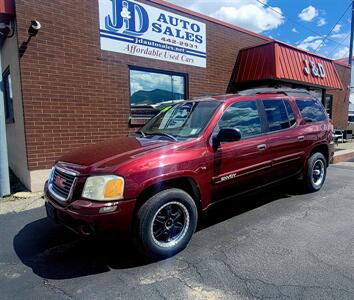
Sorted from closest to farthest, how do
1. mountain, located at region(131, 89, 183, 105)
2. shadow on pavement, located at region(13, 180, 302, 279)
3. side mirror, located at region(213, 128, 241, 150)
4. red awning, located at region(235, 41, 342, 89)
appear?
shadow on pavement, located at region(13, 180, 302, 279)
side mirror, located at region(213, 128, 241, 150)
mountain, located at region(131, 89, 183, 105)
red awning, located at region(235, 41, 342, 89)

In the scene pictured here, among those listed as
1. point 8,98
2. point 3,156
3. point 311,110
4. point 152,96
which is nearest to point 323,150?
point 311,110

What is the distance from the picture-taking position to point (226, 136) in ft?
13.1

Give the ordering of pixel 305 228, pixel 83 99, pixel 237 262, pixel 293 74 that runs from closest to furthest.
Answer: pixel 237 262 → pixel 305 228 → pixel 83 99 → pixel 293 74

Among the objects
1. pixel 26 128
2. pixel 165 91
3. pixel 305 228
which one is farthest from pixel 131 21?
pixel 305 228

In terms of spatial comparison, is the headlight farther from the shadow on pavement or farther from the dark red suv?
the shadow on pavement

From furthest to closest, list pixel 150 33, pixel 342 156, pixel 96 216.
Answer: pixel 342 156
pixel 150 33
pixel 96 216

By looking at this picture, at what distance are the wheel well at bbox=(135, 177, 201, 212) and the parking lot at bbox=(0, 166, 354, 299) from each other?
0.50m

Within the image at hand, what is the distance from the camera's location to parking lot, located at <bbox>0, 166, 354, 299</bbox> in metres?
2.91

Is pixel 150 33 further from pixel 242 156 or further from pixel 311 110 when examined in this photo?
pixel 242 156

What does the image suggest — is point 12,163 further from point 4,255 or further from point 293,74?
point 293,74

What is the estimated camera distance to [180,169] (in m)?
3.59

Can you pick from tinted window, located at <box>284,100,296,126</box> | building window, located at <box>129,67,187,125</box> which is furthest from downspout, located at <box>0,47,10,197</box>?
tinted window, located at <box>284,100,296,126</box>

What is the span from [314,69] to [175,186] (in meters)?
10.2

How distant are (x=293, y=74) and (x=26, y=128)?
8.37 meters
